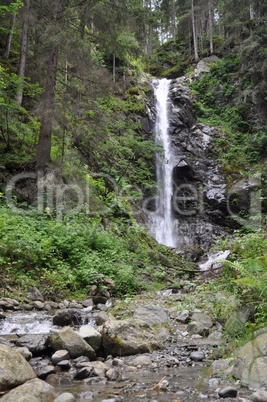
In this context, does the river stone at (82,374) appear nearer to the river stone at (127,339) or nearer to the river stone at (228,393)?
the river stone at (127,339)

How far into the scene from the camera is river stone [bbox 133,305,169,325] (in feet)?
17.1

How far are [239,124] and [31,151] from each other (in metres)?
16.9

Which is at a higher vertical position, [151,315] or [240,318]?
[240,318]

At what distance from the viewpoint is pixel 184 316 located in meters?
5.41

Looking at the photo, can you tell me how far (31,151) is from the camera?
11445 mm

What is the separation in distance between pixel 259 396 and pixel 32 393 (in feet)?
5.98

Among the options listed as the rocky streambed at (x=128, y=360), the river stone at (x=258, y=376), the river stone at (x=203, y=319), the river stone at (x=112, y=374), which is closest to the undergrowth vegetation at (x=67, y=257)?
the rocky streambed at (x=128, y=360)

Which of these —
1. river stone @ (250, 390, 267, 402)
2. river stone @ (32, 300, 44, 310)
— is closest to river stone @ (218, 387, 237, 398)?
river stone @ (250, 390, 267, 402)

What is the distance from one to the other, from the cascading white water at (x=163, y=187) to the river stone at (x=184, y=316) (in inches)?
472

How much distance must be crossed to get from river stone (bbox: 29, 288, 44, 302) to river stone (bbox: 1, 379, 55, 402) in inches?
153

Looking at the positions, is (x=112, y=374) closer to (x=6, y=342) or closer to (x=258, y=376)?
(x=258, y=376)

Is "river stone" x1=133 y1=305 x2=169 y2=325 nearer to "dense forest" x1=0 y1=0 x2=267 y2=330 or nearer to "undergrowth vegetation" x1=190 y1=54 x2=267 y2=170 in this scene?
"dense forest" x1=0 y1=0 x2=267 y2=330

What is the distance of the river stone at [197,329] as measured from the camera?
4656 mm

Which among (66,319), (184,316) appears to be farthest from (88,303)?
(184,316)
